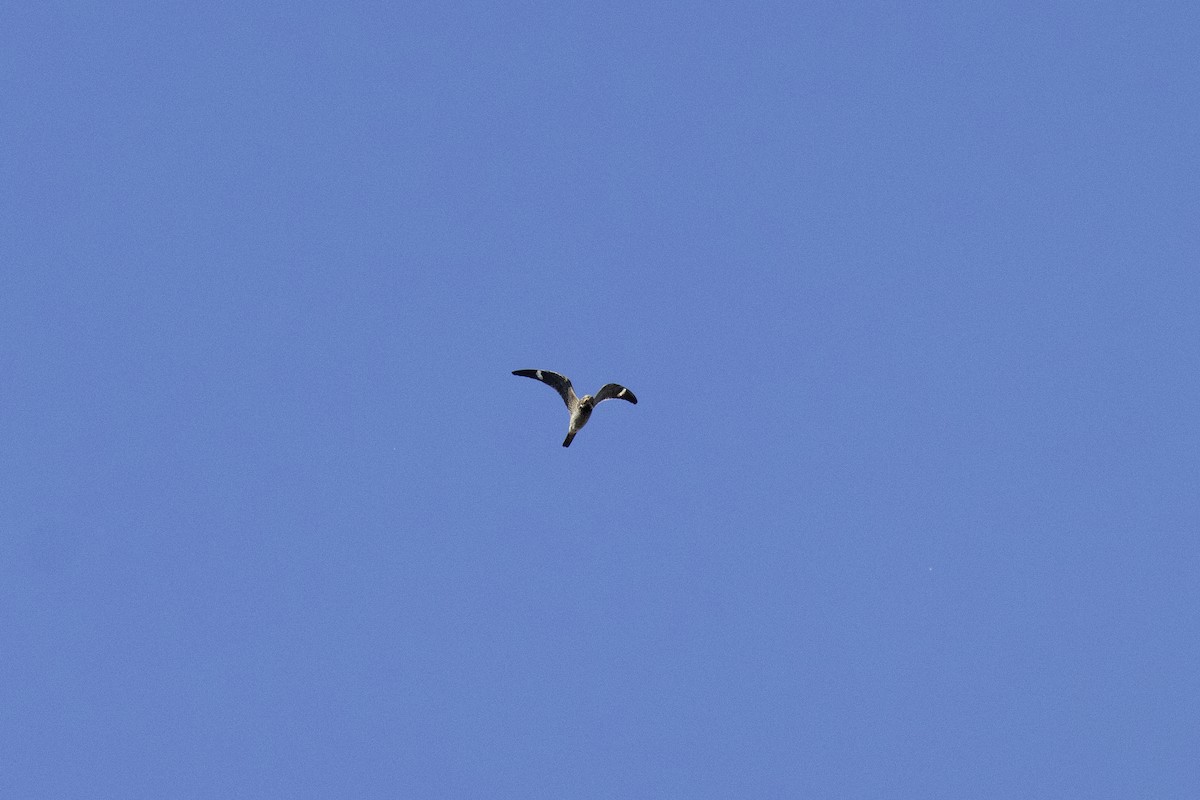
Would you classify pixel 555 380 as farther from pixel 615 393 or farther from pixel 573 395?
pixel 615 393

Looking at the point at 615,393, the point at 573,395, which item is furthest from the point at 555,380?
the point at 615,393

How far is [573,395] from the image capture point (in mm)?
51438

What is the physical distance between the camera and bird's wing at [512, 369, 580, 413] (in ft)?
168

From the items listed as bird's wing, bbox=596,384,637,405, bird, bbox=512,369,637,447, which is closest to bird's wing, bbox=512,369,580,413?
bird, bbox=512,369,637,447

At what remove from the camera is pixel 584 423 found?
50344 millimetres

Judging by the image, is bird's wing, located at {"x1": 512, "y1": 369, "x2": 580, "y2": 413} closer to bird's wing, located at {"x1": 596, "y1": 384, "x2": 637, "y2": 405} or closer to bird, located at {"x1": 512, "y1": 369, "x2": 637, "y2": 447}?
bird, located at {"x1": 512, "y1": 369, "x2": 637, "y2": 447}

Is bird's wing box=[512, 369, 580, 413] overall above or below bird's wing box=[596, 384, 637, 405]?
above

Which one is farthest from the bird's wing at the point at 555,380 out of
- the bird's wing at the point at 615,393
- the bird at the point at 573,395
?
→ the bird's wing at the point at 615,393

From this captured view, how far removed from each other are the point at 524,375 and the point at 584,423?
3.35 m

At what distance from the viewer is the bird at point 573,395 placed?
48875 millimetres

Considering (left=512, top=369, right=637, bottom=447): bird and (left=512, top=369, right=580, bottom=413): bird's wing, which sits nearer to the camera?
(left=512, top=369, right=637, bottom=447): bird

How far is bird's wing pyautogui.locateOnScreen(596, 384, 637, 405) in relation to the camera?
160 ft

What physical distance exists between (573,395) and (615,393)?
9.76ft

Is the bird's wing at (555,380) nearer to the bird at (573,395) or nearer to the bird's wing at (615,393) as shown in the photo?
the bird at (573,395)
